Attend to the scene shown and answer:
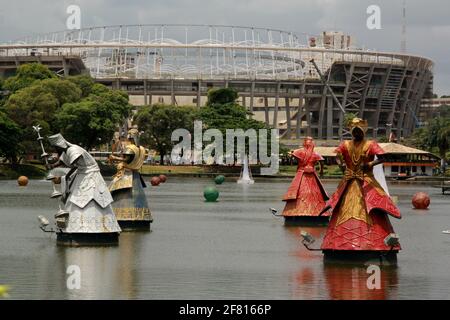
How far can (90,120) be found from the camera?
133 m

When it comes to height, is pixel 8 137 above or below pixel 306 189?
above

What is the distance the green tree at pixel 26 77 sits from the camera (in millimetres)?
148325

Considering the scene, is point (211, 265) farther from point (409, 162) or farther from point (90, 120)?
point (409, 162)

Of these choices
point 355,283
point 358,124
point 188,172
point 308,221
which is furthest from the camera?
point 188,172

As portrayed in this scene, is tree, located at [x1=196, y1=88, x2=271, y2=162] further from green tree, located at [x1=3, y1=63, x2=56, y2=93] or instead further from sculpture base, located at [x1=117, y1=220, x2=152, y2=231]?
sculpture base, located at [x1=117, y1=220, x2=152, y2=231]

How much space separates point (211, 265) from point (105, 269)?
11.5 feet

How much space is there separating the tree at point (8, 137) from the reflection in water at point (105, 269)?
7422 cm

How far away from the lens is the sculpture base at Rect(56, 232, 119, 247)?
35.7m

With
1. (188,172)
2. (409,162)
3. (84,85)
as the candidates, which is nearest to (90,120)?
(188,172)

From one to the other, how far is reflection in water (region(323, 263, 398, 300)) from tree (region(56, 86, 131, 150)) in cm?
10052

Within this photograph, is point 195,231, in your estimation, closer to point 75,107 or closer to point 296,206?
point 296,206

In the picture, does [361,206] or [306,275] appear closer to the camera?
[361,206]

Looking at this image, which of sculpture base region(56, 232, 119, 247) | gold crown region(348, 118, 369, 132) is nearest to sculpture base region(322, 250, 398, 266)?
gold crown region(348, 118, 369, 132)

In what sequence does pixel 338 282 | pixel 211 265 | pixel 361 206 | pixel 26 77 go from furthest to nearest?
pixel 26 77 < pixel 211 265 < pixel 361 206 < pixel 338 282
